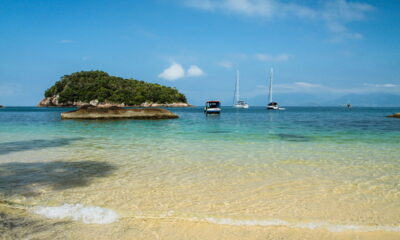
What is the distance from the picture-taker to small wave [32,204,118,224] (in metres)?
4.06

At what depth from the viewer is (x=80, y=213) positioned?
4.27 meters

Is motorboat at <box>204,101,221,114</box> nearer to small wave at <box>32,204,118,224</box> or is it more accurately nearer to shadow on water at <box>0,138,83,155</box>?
shadow on water at <box>0,138,83,155</box>

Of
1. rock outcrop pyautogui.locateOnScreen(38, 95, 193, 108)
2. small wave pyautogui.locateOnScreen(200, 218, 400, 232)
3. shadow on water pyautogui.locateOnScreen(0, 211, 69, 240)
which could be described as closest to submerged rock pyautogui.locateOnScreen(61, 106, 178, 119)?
shadow on water pyautogui.locateOnScreen(0, 211, 69, 240)

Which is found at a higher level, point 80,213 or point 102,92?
point 102,92

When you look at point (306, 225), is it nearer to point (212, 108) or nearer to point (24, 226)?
point (24, 226)

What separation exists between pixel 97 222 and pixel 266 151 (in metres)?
8.03

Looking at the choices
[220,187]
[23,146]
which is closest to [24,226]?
[220,187]

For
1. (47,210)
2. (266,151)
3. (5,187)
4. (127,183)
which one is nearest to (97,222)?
(47,210)

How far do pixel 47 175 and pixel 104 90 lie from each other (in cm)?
15718

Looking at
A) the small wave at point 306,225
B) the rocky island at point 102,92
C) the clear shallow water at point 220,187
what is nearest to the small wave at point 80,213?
the clear shallow water at point 220,187

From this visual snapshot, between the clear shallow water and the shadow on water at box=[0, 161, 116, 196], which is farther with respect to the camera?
the shadow on water at box=[0, 161, 116, 196]

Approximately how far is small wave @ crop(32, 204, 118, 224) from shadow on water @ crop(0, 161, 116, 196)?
1.17 metres

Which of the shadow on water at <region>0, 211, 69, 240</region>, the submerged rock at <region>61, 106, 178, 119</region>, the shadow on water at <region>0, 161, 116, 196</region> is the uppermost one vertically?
the submerged rock at <region>61, 106, 178, 119</region>

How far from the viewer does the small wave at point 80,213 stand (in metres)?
4.06
